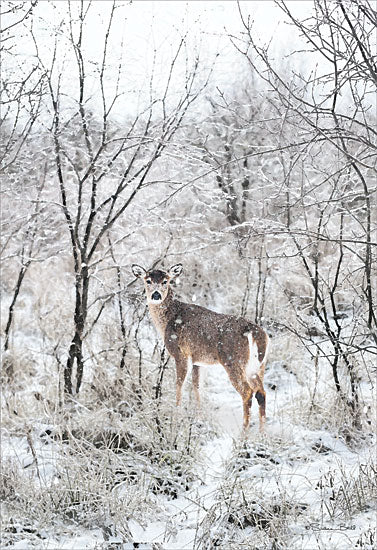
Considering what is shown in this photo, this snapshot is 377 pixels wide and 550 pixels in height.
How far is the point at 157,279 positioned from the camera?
157 inches

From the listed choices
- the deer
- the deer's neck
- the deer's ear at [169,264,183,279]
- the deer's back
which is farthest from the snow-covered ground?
the deer's ear at [169,264,183,279]

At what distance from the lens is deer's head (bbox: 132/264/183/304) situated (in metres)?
3.98

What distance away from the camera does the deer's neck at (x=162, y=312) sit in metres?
4.09

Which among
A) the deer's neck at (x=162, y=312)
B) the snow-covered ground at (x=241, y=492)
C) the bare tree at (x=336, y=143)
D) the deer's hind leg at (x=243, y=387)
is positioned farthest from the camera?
the deer's neck at (x=162, y=312)

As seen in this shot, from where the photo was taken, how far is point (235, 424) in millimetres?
4270

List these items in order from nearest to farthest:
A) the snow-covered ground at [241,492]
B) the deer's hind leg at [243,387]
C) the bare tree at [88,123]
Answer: the snow-covered ground at [241,492] < the deer's hind leg at [243,387] < the bare tree at [88,123]

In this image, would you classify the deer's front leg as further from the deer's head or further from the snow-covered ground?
the deer's head

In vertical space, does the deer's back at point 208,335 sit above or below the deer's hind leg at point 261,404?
above

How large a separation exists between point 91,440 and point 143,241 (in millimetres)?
1836

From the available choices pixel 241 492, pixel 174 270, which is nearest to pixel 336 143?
pixel 174 270

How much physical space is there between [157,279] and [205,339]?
49 centimetres

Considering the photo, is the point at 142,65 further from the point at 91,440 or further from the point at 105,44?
the point at 91,440

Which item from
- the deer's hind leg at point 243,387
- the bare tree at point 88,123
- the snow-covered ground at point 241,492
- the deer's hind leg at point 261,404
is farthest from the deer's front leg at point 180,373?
the bare tree at point 88,123
